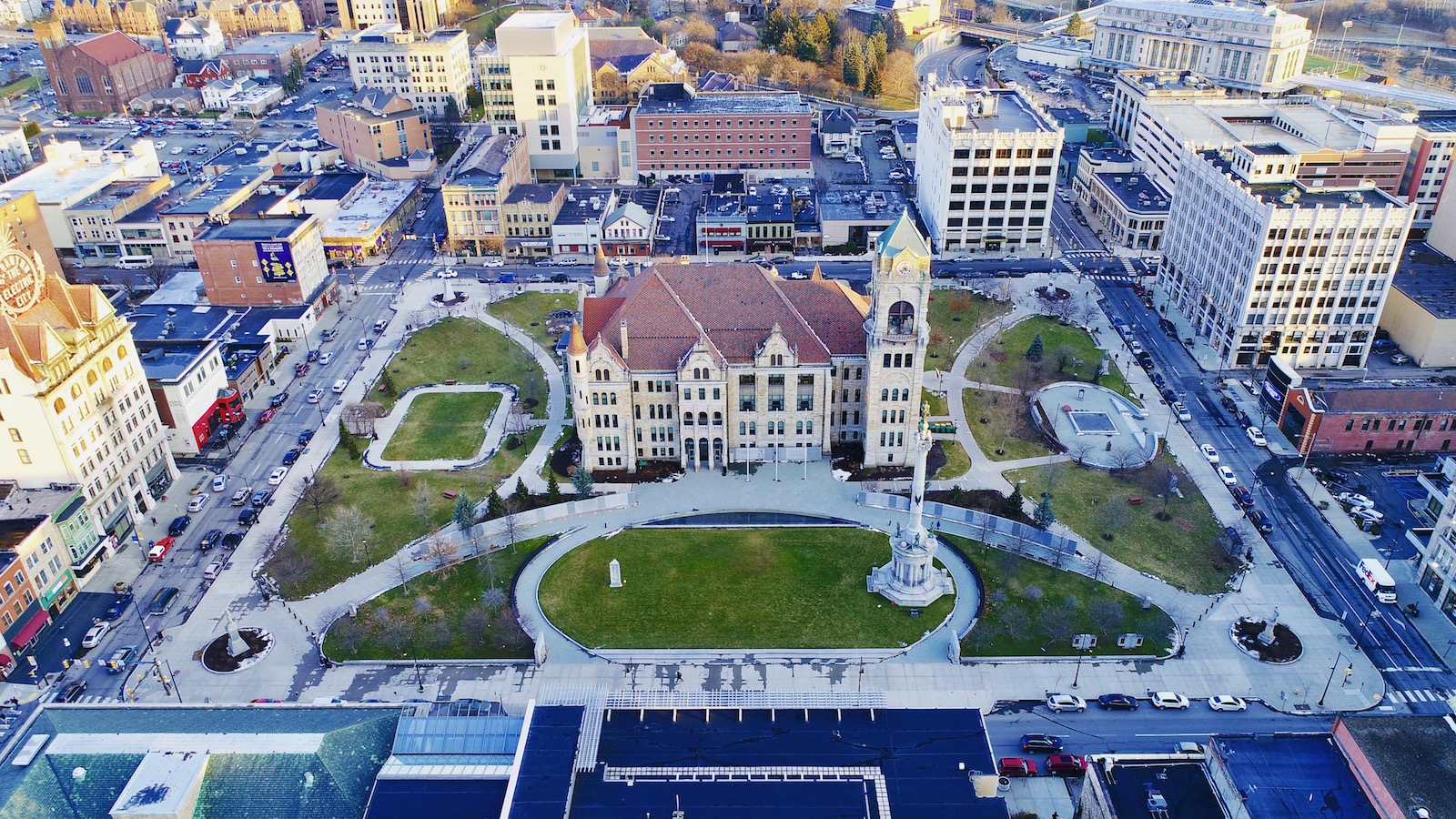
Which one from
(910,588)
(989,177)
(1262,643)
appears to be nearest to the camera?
(1262,643)

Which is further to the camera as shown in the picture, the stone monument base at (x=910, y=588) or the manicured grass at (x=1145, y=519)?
the manicured grass at (x=1145, y=519)

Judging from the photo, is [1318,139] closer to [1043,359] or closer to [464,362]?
[1043,359]

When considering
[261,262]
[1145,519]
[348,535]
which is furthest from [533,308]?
[1145,519]

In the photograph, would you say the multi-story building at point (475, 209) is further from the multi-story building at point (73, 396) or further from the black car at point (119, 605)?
the black car at point (119, 605)

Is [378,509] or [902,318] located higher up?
[902,318]

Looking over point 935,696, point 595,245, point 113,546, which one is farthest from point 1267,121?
point 113,546

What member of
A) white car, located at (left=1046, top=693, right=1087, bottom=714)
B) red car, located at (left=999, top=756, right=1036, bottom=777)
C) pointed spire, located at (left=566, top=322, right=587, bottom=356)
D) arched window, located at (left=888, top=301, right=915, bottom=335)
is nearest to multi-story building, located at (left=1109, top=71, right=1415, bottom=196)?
arched window, located at (left=888, top=301, right=915, bottom=335)

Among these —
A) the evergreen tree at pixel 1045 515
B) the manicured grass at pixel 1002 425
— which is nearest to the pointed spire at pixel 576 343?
the manicured grass at pixel 1002 425

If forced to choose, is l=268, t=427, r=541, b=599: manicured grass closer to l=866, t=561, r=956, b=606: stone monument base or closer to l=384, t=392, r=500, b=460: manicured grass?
l=384, t=392, r=500, b=460: manicured grass
